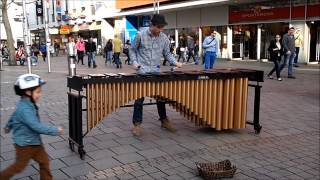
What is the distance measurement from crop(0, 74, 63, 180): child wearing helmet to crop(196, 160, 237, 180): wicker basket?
5.71 feet

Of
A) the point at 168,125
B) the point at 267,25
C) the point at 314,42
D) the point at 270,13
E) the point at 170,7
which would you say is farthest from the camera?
the point at 170,7

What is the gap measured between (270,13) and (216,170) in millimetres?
20495

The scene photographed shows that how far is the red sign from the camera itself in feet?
71.2

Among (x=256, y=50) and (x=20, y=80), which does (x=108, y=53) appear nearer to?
Result: (x=256, y=50)

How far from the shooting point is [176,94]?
6.44 meters

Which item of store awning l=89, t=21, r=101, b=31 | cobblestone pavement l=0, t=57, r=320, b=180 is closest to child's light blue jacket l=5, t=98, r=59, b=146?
cobblestone pavement l=0, t=57, r=320, b=180

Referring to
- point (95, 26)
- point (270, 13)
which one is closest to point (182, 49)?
point (270, 13)

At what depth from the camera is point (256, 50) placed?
25828 mm

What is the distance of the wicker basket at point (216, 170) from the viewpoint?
4879mm

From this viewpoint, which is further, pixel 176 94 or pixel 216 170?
pixel 176 94

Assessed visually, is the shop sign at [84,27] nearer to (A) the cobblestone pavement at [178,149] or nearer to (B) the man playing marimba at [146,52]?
(A) the cobblestone pavement at [178,149]

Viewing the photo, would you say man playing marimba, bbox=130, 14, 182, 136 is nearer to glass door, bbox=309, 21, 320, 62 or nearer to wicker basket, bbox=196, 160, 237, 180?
wicker basket, bbox=196, 160, 237, 180

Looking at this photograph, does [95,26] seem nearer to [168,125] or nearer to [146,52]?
[168,125]

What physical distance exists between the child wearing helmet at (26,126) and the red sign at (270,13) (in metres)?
19.7
